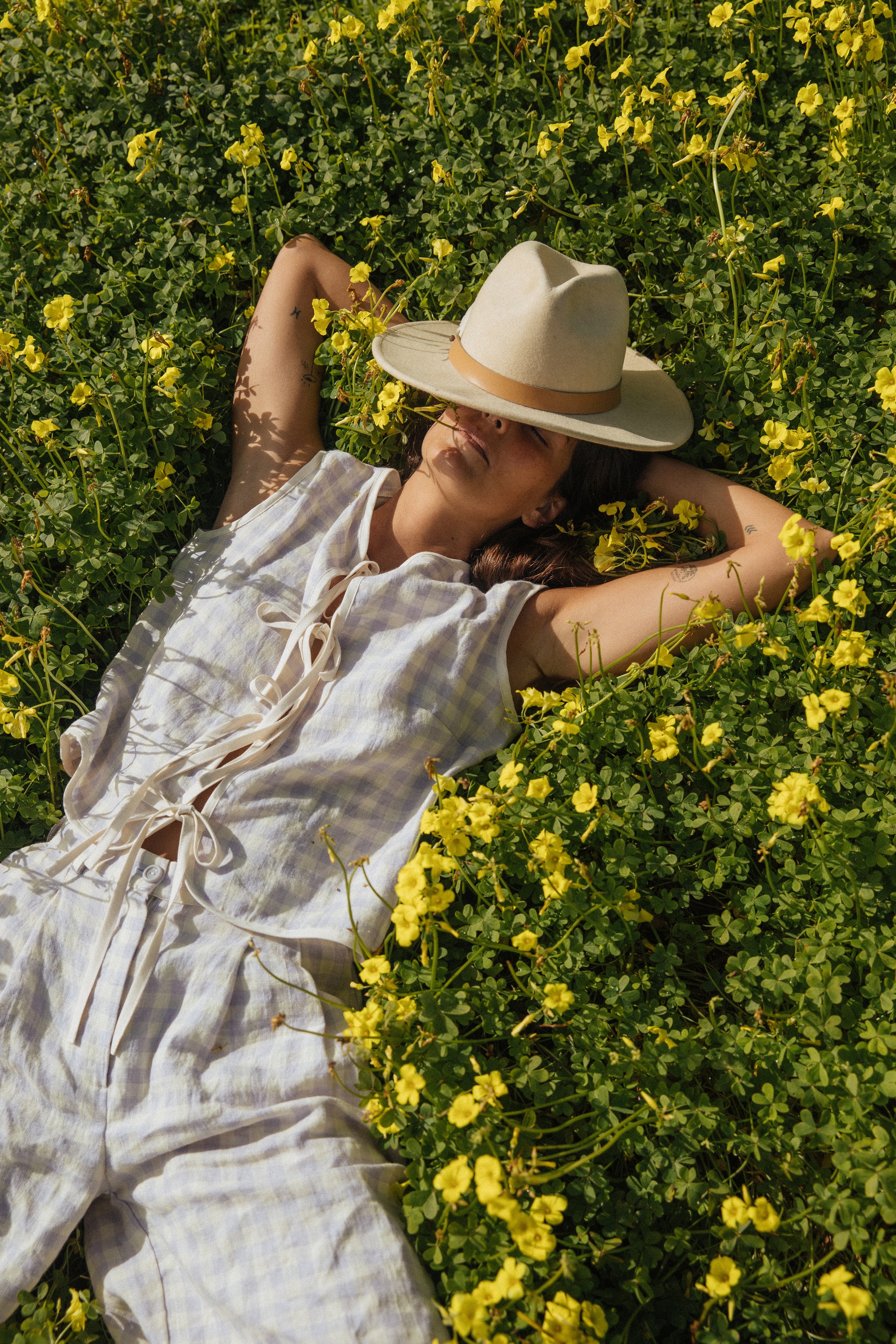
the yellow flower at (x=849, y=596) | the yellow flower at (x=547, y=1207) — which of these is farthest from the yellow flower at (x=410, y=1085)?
the yellow flower at (x=849, y=596)

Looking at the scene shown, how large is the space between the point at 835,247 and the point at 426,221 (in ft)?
4.54

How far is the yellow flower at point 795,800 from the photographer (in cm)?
206

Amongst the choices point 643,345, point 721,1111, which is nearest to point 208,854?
point 721,1111

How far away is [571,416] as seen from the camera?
2.69m

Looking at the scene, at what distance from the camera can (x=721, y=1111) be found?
2.15 metres

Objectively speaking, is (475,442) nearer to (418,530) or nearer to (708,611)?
(418,530)

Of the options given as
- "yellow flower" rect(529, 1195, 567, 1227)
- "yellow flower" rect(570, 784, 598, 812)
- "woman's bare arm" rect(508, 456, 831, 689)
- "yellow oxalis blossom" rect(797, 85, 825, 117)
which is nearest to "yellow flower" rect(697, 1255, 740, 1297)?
"yellow flower" rect(529, 1195, 567, 1227)

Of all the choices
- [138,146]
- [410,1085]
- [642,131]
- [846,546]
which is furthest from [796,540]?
[138,146]

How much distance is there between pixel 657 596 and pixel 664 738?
44cm

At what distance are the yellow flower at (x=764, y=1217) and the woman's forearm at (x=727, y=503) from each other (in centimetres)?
155

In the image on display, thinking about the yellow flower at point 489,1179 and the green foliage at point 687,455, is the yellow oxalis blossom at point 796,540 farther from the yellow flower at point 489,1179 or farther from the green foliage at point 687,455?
the yellow flower at point 489,1179

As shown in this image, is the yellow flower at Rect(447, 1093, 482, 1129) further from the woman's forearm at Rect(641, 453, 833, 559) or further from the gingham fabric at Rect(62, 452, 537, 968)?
the woman's forearm at Rect(641, 453, 833, 559)

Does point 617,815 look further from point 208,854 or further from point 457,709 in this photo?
point 208,854

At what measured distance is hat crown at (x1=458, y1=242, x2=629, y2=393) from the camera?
261cm
